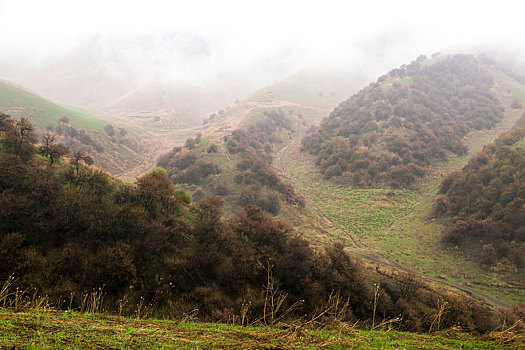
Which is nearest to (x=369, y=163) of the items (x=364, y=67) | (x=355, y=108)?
Answer: (x=355, y=108)

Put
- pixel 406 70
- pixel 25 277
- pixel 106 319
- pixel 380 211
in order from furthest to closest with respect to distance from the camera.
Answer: pixel 406 70
pixel 380 211
pixel 25 277
pixel 106 319

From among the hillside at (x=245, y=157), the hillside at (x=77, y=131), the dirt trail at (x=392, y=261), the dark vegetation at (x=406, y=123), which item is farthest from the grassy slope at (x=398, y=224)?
the hillside at (x=77, y=131)

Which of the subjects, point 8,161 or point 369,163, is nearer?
point 8,161

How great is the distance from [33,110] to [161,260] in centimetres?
5441

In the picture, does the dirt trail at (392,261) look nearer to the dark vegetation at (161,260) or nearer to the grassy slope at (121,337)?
the dark vegetation at (161,260)

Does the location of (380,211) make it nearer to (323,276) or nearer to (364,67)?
(323,276)

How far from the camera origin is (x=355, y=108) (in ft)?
193

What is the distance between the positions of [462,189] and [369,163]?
14.5m

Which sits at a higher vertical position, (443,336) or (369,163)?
(369,163)

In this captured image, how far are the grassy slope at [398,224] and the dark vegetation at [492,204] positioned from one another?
1542mm

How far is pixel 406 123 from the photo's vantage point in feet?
158

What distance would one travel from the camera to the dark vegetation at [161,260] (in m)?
8.98

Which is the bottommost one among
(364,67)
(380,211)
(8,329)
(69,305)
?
(380,211)

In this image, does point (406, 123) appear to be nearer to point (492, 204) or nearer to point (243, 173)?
point (492, 204)
